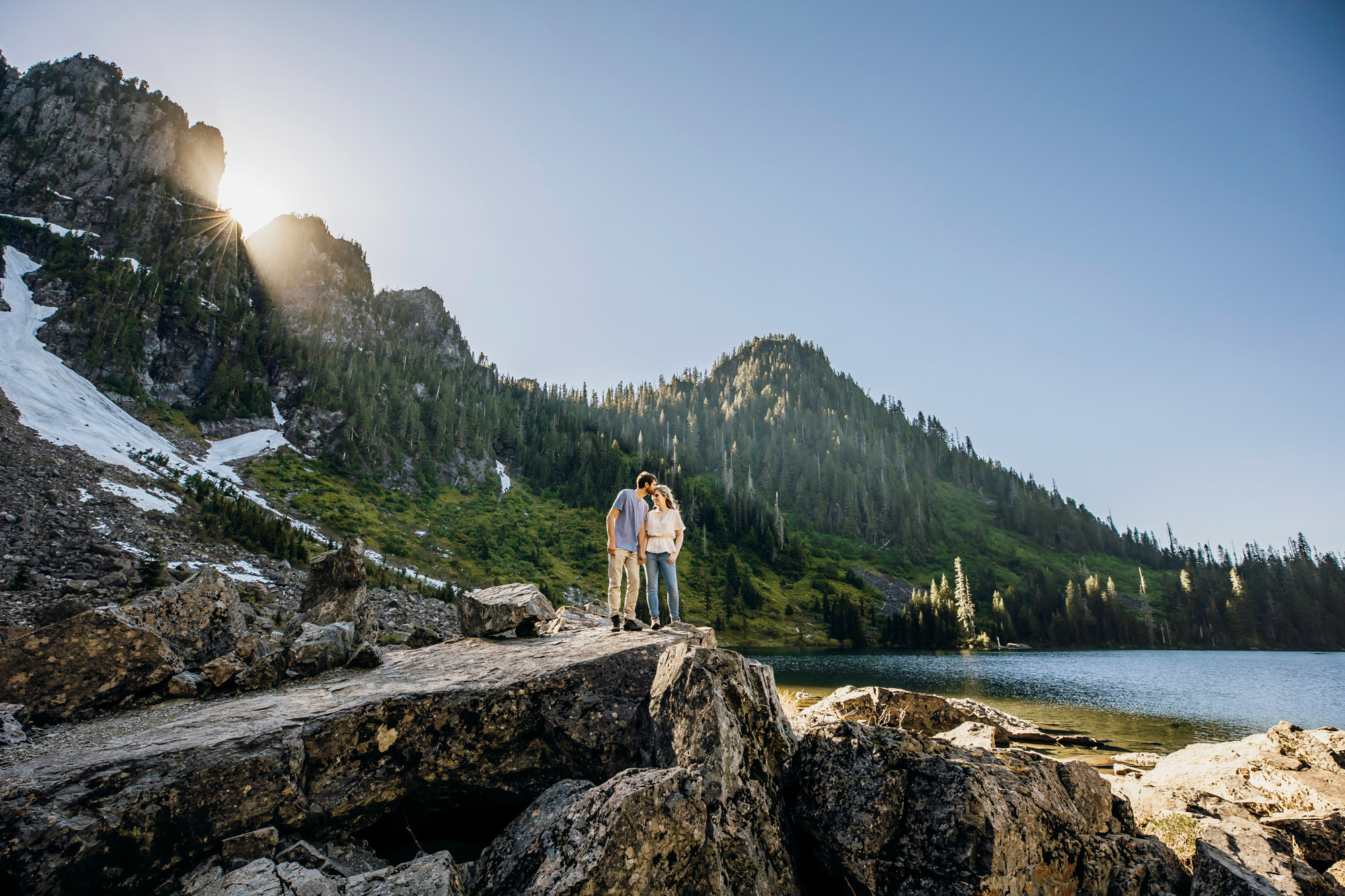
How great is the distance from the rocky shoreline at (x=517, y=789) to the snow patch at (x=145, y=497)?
151 feet

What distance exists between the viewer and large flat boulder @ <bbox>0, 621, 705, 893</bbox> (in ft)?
18.2

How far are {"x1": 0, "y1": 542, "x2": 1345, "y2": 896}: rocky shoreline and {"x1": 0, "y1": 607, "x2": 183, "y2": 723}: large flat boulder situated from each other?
0.03 meters

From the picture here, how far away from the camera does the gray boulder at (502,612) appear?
39.1ft

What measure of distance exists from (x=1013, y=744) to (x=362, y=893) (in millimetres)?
22833

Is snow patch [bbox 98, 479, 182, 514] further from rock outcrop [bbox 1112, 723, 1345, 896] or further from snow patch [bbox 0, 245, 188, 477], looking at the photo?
rock outcrop [bbox 1112, 723, 1345, 896]

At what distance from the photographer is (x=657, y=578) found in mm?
13016

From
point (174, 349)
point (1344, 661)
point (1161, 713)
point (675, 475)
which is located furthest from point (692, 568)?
point (1344, 661)

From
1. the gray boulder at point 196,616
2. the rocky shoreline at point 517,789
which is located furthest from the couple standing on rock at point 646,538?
the gray boulder at point 196,616

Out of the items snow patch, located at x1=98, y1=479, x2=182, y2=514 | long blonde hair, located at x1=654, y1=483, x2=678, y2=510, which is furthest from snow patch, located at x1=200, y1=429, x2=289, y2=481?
long blonde hair, located at x1=654, y1=483, x2=678, y2=510

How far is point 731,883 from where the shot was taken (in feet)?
18.9

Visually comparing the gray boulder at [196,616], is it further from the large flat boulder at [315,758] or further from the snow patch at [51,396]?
the snow patch at [51,396]

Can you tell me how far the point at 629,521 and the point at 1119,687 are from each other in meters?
59.7

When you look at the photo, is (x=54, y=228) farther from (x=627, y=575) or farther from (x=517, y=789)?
(x=517, y=789)

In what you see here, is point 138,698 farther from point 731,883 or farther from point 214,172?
point 214,172
